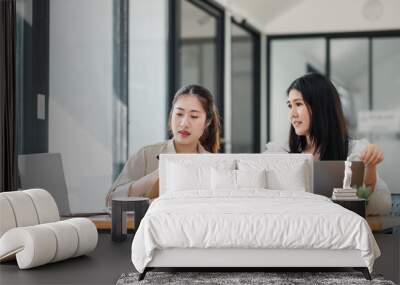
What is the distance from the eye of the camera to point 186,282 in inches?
165

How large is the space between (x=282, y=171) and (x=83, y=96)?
227 centimetres

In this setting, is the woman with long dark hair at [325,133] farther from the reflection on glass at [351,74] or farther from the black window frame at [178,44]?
the black window frame at [178,44]

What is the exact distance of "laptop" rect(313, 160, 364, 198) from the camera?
6.46 m

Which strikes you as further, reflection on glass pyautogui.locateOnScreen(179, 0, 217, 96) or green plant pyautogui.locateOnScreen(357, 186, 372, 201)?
reflection on glass pyautogui.locateOnScreen(179, 0, 217, 96)

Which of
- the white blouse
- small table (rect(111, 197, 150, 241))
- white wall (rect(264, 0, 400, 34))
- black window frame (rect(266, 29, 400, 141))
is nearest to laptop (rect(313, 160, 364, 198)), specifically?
the white blouse

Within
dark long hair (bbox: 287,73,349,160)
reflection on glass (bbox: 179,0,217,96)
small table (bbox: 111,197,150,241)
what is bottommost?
small table (bbox: 111,197,150,241)

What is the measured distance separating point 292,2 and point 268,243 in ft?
11.4

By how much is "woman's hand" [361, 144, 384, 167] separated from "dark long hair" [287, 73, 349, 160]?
26 centimetres

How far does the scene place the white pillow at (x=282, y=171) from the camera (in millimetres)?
5871

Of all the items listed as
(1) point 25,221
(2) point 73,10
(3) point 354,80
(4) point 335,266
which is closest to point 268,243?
(4) point 335,266

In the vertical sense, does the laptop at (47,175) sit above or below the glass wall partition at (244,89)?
below

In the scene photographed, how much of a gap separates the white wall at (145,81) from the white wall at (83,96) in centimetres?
24

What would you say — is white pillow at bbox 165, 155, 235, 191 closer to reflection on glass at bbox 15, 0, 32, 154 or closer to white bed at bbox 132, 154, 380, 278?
white bed at bbox 132, 154, 380, 278

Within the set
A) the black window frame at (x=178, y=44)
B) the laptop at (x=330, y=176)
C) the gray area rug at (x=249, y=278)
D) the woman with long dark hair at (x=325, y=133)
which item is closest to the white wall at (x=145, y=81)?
the black window frame at (x=178, y=44)
